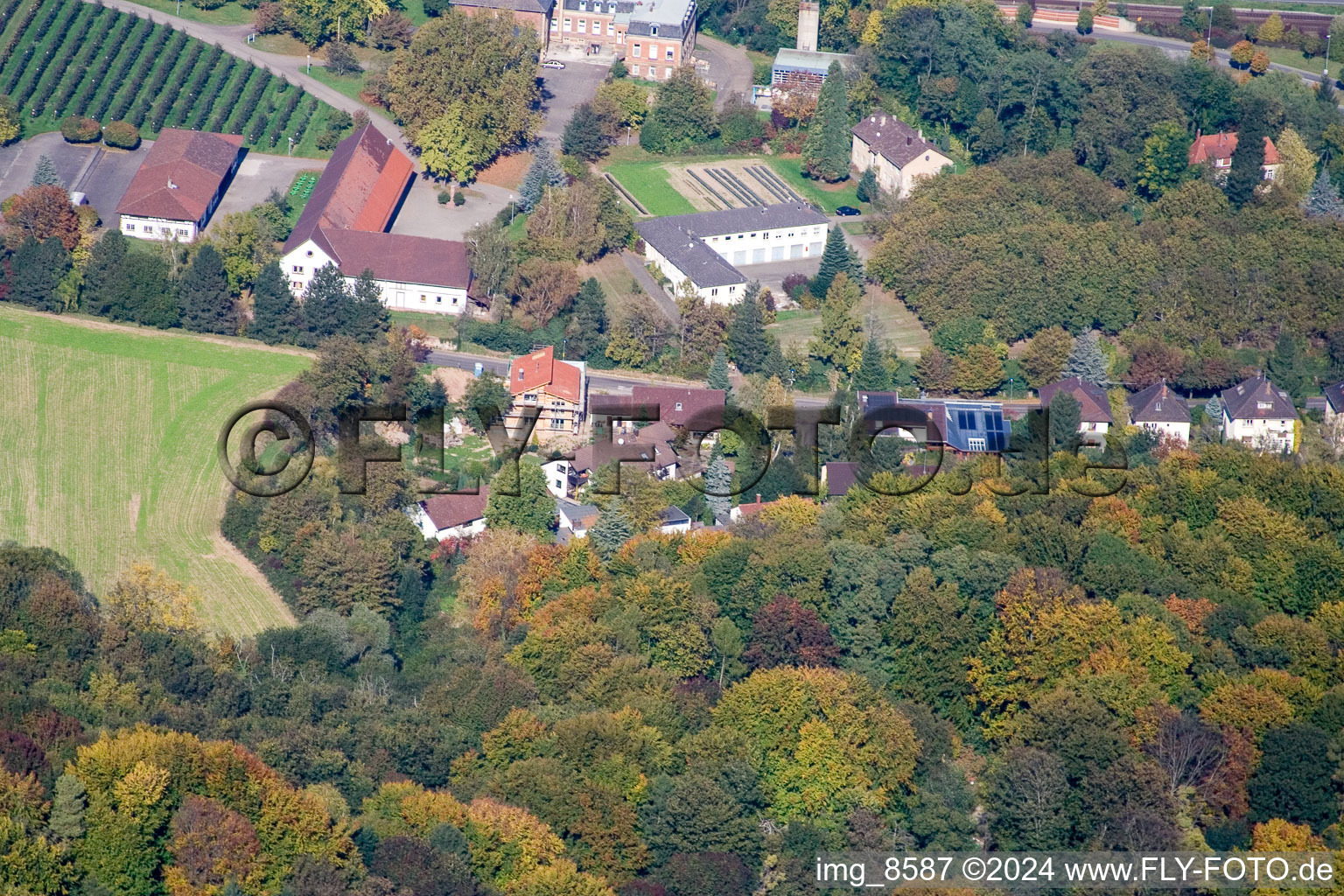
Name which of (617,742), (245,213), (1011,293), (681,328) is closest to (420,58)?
(245,213)

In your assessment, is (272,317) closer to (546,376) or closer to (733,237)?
(546,376)

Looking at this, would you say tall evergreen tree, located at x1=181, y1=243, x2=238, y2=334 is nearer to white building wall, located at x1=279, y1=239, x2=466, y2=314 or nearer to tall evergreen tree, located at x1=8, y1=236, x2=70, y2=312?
white building wall, located at x1=279, y1=239, x2=466, y2=314

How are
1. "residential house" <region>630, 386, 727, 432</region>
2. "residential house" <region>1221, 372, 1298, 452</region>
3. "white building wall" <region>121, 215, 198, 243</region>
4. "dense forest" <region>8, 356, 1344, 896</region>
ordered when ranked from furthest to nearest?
"white building wall" <region>121, 215, 198, 243</region>, "residential house" <region>1221, 372, 1298, 452</region>, "residential house" <region>630, 386, 727, 432</region>, "dense forest" <region>8, 356, 1344, 896</region>

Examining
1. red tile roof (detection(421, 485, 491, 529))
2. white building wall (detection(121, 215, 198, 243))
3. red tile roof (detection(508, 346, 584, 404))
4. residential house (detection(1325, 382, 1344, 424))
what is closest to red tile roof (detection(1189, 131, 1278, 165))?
residential house (detection(1325, 382, 1344, 424))

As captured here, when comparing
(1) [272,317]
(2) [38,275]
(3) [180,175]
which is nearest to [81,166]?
(3) [180,175]

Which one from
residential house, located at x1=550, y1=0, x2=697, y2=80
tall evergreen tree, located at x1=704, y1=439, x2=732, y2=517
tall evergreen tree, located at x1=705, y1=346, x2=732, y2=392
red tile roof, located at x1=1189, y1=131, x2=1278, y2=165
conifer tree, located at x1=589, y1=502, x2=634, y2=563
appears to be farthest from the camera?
residential house, located at x1=550, y1=0, x2=697, y2=80

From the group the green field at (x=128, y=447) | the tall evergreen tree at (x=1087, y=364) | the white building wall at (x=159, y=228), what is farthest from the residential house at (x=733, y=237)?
the white building wall at (x=159, y=228)

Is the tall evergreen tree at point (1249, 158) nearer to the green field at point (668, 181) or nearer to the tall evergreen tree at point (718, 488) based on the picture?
the green field at point (668, 181)

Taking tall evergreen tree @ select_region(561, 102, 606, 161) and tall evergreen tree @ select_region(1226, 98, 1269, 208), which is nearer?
tall evergreen tree @ select_region(1226, 98, 1269, 208)

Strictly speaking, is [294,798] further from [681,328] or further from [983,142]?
[983,142]
